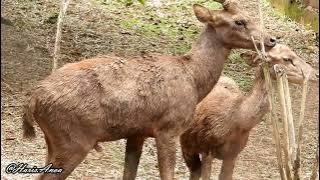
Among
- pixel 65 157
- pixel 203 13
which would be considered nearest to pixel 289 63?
pixel 203 13

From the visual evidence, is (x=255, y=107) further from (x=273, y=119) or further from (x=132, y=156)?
(x=132, y=156)

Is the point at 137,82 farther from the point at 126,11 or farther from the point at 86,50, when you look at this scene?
the point at 126,11

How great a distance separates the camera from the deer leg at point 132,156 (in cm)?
778

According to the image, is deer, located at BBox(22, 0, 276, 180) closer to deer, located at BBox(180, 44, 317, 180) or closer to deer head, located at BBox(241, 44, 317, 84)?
deer head, located at BBox(241, 44, 317, 84)

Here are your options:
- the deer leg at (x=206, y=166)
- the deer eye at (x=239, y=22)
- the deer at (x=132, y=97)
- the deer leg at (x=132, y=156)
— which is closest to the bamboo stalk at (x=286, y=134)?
the deer at (x=132, y=97)

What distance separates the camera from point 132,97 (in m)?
7.09

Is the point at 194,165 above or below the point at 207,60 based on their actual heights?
below

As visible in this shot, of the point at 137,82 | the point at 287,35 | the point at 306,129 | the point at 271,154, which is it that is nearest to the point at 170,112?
the point at 137,82

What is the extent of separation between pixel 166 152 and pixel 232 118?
1084mm

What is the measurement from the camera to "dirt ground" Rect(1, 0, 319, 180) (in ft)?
30.1

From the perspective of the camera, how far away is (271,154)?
1005 centimetres

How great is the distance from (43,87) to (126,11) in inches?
353

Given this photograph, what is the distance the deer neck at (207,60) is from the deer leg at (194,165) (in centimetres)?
108

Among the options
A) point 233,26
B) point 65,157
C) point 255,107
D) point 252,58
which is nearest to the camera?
point 65,157
